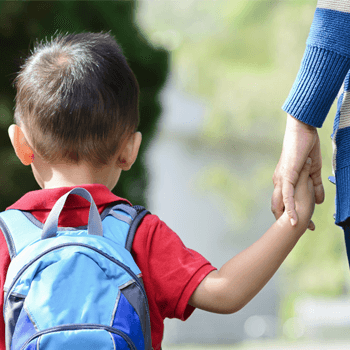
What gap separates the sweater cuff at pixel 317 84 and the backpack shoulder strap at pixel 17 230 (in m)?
0.96

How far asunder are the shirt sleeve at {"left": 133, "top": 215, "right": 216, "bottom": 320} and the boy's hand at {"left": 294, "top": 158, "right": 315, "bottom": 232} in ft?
1.28

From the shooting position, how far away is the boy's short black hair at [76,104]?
61.5 inches

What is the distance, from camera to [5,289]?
1.29m

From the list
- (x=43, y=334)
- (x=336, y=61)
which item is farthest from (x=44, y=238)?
(x=336, y=61)

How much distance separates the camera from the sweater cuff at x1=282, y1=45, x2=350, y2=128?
1543 millimetres

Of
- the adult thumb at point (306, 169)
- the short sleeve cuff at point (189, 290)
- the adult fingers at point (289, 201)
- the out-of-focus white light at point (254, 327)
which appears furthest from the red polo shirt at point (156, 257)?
the out-of-focus white light at point (254, 327)

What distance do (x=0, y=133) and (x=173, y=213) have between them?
6.05 metres

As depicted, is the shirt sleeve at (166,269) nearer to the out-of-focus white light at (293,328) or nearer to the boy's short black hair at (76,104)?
the boy's short black hair at (76,104)

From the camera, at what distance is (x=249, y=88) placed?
10625mm

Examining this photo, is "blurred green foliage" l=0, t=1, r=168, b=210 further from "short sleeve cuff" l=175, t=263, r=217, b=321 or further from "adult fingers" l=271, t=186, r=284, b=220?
"short sleeve cuff" l=175, t=263, r=217, b=321

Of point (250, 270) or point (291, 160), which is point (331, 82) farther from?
point (250, 270)

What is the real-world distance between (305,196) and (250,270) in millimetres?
371

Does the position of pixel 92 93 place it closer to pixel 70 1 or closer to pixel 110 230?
pixel 110 230

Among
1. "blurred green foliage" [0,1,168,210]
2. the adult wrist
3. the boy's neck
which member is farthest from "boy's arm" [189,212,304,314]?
"blurred green foliage" [0,1,168,210]
